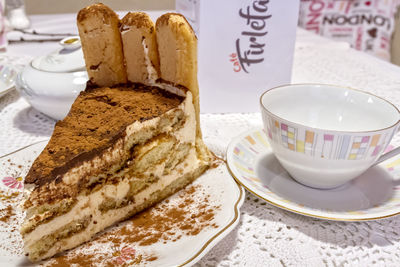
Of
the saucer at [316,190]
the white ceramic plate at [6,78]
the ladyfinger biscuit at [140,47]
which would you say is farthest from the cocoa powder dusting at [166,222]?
the white ceramic plate at [6,78]

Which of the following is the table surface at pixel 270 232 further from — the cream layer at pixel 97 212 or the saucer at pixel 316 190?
the cream layer at pixel 97 212

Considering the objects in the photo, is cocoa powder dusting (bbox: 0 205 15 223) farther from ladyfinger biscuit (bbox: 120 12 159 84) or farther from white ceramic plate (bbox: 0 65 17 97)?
white ceramic plate (bbox: 0 65 17 97)

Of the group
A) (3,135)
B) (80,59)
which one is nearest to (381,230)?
(80,59)

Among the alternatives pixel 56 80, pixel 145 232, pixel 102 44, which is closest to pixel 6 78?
pixel 56 80

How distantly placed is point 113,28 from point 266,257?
707 mm

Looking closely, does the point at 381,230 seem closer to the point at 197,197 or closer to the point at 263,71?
the point at 197,197

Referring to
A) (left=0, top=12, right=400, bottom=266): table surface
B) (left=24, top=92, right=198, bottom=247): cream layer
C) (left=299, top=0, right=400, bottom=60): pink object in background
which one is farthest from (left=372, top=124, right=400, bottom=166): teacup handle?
(left=299, top=0, right=400, bottom=60): pink object in background

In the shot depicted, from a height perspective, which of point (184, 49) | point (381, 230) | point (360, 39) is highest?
point (184, 49)

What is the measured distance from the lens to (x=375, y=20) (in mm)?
3301

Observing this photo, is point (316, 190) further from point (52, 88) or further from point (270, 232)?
point (52, 88)

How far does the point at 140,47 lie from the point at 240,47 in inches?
16.2

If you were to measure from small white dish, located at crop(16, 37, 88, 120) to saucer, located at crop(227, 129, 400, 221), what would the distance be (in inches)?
21.6

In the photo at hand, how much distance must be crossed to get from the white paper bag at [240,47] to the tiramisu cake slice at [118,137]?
31 cm

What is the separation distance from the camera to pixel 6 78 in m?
Result: 1.48
